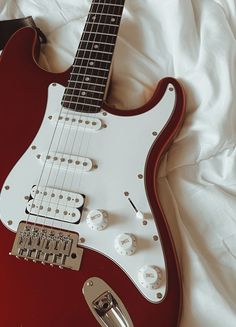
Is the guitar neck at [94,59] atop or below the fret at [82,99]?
atop

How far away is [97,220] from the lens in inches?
25.7

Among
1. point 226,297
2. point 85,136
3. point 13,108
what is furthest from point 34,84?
point 226,297

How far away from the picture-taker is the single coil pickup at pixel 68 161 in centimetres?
71

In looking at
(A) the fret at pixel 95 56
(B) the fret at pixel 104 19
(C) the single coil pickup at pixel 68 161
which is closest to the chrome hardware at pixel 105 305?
(C) the single coil pickup at pixel 68 161

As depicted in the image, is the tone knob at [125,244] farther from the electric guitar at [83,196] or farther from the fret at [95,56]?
the fret at [95,56]

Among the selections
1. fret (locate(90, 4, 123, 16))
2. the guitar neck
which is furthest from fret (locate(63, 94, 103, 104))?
fret (locate(90, 4, 123, 16))

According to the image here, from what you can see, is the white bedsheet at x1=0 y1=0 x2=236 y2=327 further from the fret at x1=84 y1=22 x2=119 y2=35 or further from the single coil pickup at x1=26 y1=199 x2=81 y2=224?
the single coil pickup at x1=26 y1=199 x2=81 y2=224

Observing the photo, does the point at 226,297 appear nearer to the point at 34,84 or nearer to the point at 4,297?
the point at 4,297

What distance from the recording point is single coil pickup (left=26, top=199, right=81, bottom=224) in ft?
2.20

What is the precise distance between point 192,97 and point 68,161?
0.98ft

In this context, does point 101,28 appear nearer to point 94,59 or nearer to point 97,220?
point 94,59

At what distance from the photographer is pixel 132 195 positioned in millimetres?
683

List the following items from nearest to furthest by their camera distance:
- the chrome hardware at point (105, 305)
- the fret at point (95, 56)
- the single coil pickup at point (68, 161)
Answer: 1. the chrome hardware at point (105, 305)
2. the single coil pickup at point (68, 161)
3. the fret at point (95, 56)

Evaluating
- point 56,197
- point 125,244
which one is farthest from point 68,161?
point 125,244
